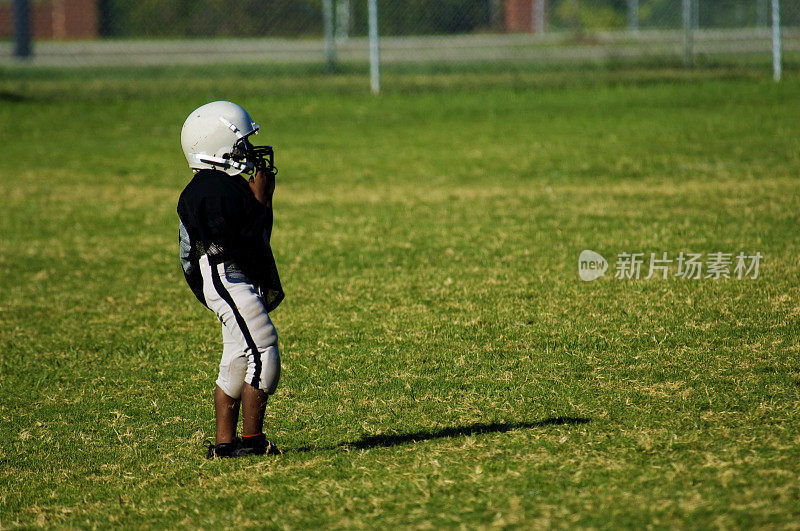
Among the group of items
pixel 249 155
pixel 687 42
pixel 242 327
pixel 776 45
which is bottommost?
pixel 242 327

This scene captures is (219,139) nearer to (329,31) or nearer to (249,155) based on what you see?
(249,155)

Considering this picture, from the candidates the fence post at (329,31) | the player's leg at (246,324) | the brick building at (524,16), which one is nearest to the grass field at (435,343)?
the player's leg at (246,324)

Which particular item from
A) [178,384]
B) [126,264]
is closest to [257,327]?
[178,384]

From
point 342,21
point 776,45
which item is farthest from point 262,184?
point 342,21

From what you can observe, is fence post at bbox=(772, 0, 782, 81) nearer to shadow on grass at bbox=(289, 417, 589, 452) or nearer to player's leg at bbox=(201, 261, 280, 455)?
shadow on grass at bbox=(289, 417, 589, 452)

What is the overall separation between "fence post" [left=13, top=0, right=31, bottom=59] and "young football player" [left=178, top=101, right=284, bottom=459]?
614 inches

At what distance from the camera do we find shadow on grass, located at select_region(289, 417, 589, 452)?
163 inches

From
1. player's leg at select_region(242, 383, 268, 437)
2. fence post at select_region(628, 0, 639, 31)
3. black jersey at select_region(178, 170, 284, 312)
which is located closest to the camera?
black jersey at select_region(178, 170, 284, 312)

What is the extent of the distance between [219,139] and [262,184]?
0.26 metres

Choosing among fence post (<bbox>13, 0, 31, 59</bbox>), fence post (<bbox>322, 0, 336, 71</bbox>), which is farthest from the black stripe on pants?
fence post (<bbox>13, 0, 31, 59</bbox>)

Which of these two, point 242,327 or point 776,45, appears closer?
point 242,327

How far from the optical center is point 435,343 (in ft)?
18.0

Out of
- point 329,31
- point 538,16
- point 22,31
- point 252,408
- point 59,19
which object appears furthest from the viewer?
point 59,19

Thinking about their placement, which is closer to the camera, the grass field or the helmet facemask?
the grass field
